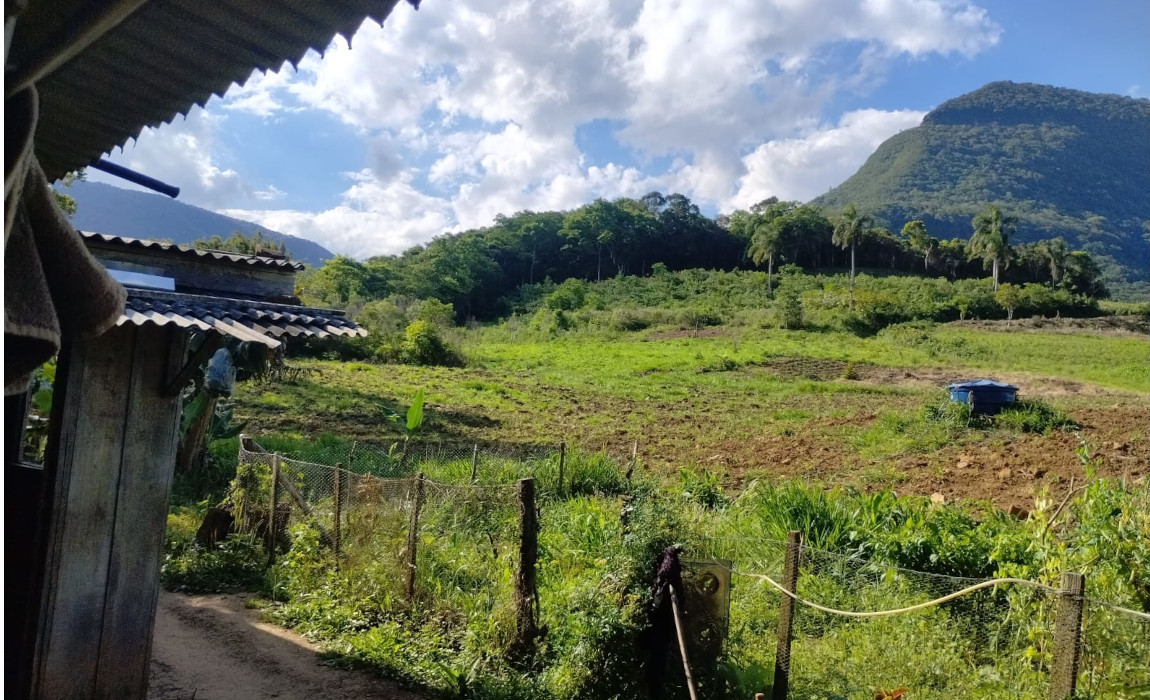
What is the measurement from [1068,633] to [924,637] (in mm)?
1818

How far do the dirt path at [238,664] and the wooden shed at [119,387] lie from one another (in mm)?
846

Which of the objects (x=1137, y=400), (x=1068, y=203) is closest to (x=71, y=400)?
(x=1137, y=400)

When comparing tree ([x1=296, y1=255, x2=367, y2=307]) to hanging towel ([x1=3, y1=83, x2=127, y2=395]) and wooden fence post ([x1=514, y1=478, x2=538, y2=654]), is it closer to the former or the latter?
wooden fence post ([x1=514, y1=478, x2=538, y2=654])

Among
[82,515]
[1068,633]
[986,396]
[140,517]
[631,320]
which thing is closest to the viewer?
[1068,633]

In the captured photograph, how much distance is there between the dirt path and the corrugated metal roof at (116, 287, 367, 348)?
8.68ft

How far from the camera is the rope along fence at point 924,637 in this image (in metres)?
3.62

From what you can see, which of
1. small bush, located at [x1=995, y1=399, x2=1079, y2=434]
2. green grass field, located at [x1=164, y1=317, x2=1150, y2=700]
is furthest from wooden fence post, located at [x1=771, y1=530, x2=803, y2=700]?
small bush, located at [x1=995, y1=399, x2=1079, y2=434]

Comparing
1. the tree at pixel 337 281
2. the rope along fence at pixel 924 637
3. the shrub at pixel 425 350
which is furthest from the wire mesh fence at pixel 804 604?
the tree at pixel 337 281

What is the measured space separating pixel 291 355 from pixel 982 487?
25.6 m

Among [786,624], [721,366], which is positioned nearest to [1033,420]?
[721,366]

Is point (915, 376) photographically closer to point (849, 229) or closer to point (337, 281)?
point (849, 229)

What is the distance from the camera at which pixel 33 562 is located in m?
4.16

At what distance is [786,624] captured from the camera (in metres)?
4.45

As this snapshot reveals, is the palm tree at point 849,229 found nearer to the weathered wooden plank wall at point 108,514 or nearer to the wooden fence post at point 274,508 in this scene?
the wooden fence post at point 274,508
